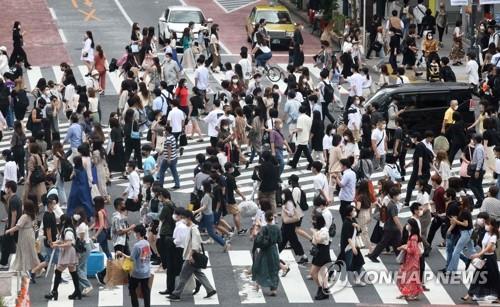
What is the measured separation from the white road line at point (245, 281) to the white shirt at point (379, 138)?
5.71m

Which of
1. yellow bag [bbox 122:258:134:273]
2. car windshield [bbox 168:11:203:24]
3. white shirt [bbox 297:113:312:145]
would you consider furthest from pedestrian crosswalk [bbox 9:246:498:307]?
car windshield [bbox 168:11:203:24]

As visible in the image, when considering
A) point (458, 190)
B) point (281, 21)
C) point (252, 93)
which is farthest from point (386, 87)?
point (281, 21)

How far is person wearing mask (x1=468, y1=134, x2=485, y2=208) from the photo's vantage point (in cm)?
3014

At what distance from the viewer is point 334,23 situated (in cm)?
5316

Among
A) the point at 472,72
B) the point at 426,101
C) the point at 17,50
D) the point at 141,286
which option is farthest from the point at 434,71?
the point at 141,286

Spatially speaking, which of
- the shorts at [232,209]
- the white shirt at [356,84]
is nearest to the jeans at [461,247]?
the shorts at [232,209]

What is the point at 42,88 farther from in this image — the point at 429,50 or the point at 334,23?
the point at 334,23

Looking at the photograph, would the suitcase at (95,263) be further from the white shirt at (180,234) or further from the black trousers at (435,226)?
the black trousers at (435,226)

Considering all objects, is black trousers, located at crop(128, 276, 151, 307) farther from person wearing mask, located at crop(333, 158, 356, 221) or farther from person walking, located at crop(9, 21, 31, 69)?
person walking, located at crop(9, 21, 31, 69)

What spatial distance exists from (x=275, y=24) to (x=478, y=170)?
22027mm

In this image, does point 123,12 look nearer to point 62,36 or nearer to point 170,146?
point 62,36

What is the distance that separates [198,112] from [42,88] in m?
5.55

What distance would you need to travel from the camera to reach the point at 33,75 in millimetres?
45969

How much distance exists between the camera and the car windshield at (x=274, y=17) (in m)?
51.6
